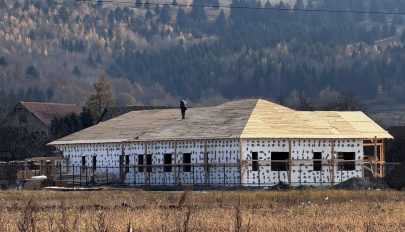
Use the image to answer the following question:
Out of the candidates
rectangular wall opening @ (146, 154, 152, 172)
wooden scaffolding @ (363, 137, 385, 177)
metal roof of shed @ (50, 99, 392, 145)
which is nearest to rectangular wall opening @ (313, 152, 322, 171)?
metal roof of shed @ (50, 99, 392, 145)

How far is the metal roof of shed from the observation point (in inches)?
2517

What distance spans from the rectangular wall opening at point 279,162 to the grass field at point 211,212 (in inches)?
681

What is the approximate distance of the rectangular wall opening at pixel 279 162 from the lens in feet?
210

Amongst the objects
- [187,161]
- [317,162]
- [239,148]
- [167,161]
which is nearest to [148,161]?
[167,161]

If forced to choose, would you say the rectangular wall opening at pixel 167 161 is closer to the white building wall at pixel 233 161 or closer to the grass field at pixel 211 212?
the white building wall at pixel 233 161

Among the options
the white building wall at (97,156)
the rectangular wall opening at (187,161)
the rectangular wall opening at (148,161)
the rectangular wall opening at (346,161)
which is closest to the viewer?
the rectangular wall opening at (187,161)

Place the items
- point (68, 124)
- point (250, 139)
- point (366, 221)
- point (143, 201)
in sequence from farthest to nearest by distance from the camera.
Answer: point (68, 124) < point (250, 139) < point (143, 201) < point (366, 221)

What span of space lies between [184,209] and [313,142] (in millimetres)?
30400

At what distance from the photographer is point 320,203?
3919cm

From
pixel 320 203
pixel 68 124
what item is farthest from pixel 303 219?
pixel 68 124

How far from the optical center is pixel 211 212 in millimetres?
33594

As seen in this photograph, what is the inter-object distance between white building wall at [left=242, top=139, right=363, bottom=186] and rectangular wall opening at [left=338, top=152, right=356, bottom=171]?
10.1 inches

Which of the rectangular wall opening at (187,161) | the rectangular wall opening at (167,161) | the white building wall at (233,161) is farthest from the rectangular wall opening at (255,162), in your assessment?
the rectangular wall opening at (167,161)

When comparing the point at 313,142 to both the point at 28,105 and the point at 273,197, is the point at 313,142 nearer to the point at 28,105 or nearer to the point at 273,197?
the point at 273,197
